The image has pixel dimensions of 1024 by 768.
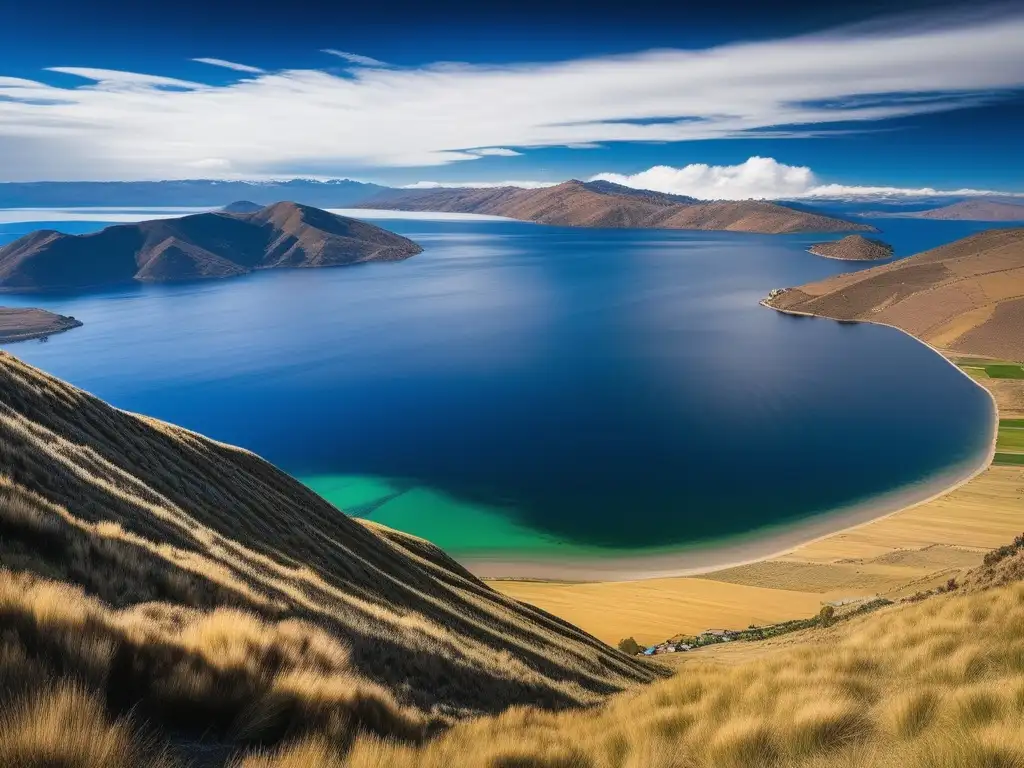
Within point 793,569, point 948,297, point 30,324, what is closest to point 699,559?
point 793,569

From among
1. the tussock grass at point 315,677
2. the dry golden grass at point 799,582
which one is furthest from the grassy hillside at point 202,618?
the dry golden grass at point 799,582

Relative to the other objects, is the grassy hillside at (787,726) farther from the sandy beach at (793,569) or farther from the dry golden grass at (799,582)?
the sandy beach at (793,569)

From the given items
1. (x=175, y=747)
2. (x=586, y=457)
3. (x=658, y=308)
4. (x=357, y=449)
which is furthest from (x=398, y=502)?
(x=658, y=308)

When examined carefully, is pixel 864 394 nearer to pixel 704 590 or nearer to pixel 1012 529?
pixel 1012 529

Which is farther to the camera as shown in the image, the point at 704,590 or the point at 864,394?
the point at 864,394

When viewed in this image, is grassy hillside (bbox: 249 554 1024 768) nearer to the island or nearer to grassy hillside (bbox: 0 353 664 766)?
grassy hillside (bbox: 0 353 664 766)
